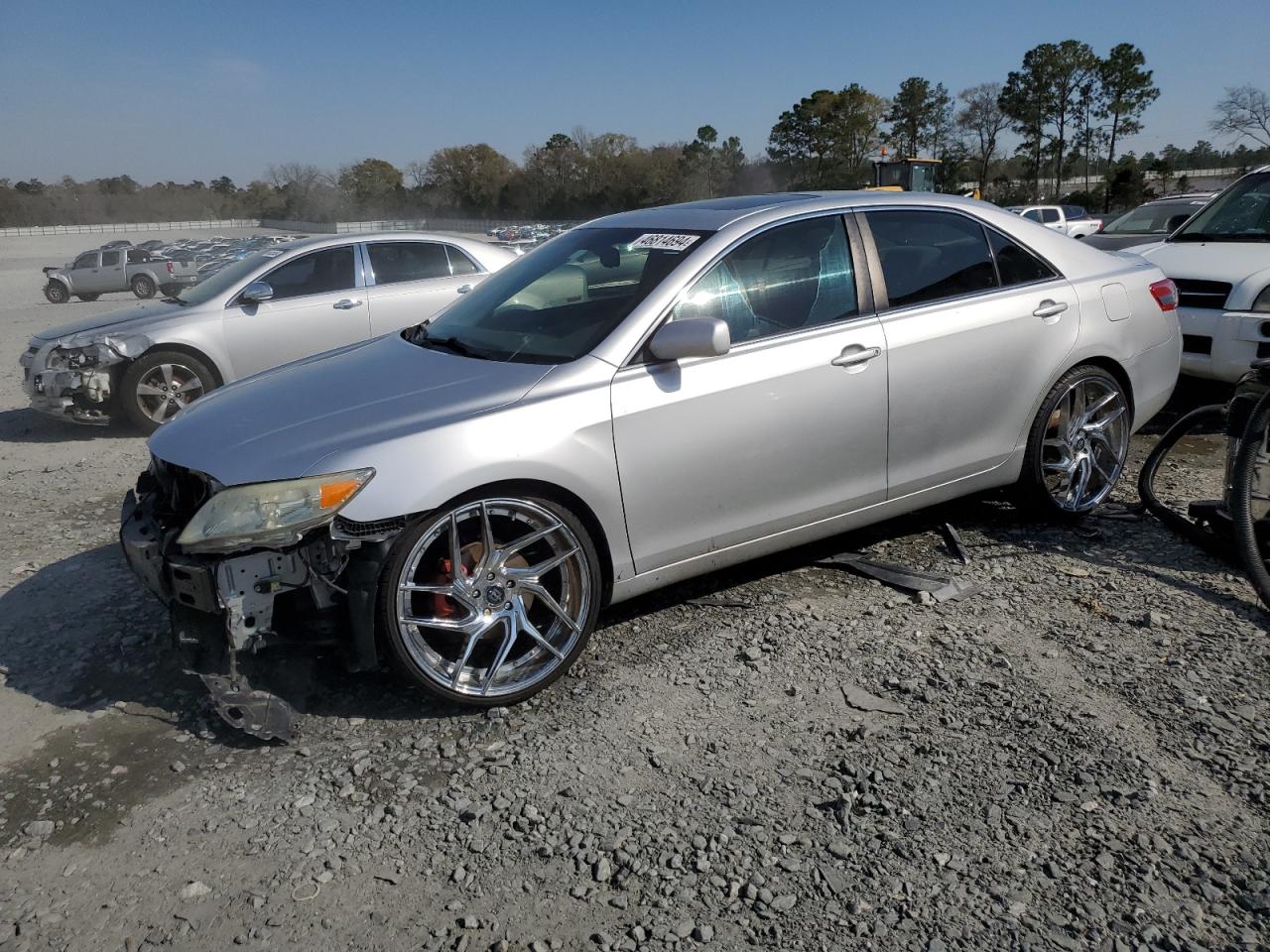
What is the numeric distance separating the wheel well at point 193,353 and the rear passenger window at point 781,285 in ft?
17.9

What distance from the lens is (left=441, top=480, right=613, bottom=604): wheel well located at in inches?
129

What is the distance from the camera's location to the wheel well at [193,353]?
7895mm

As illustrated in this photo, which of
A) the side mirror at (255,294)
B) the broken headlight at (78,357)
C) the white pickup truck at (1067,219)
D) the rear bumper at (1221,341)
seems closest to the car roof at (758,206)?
the rear bumper at (1221,341)

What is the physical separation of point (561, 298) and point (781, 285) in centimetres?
93

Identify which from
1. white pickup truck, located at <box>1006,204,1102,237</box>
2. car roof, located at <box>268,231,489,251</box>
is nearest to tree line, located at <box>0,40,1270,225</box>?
white pickup truck, located at <box>1006,204,1102,237</box>

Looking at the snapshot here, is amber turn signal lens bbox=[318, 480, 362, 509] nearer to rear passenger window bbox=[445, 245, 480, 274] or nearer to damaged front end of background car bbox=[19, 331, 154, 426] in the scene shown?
damaged front end of background car bbox=[19, 331, 154, 426]

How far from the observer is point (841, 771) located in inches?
116

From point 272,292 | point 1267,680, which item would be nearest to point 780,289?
point 1267,680

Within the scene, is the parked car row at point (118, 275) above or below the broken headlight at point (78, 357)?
below

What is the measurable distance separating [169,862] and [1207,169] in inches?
2956

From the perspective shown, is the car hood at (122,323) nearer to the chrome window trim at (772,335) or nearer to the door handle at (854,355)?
the chrome window trim at (772,335)

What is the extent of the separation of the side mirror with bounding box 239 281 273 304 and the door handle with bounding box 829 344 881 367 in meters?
5.75

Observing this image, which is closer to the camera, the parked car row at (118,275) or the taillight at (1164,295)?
the taillight at (1164,295)

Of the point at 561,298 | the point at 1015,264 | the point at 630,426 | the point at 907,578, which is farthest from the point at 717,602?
the point at 1015,264
